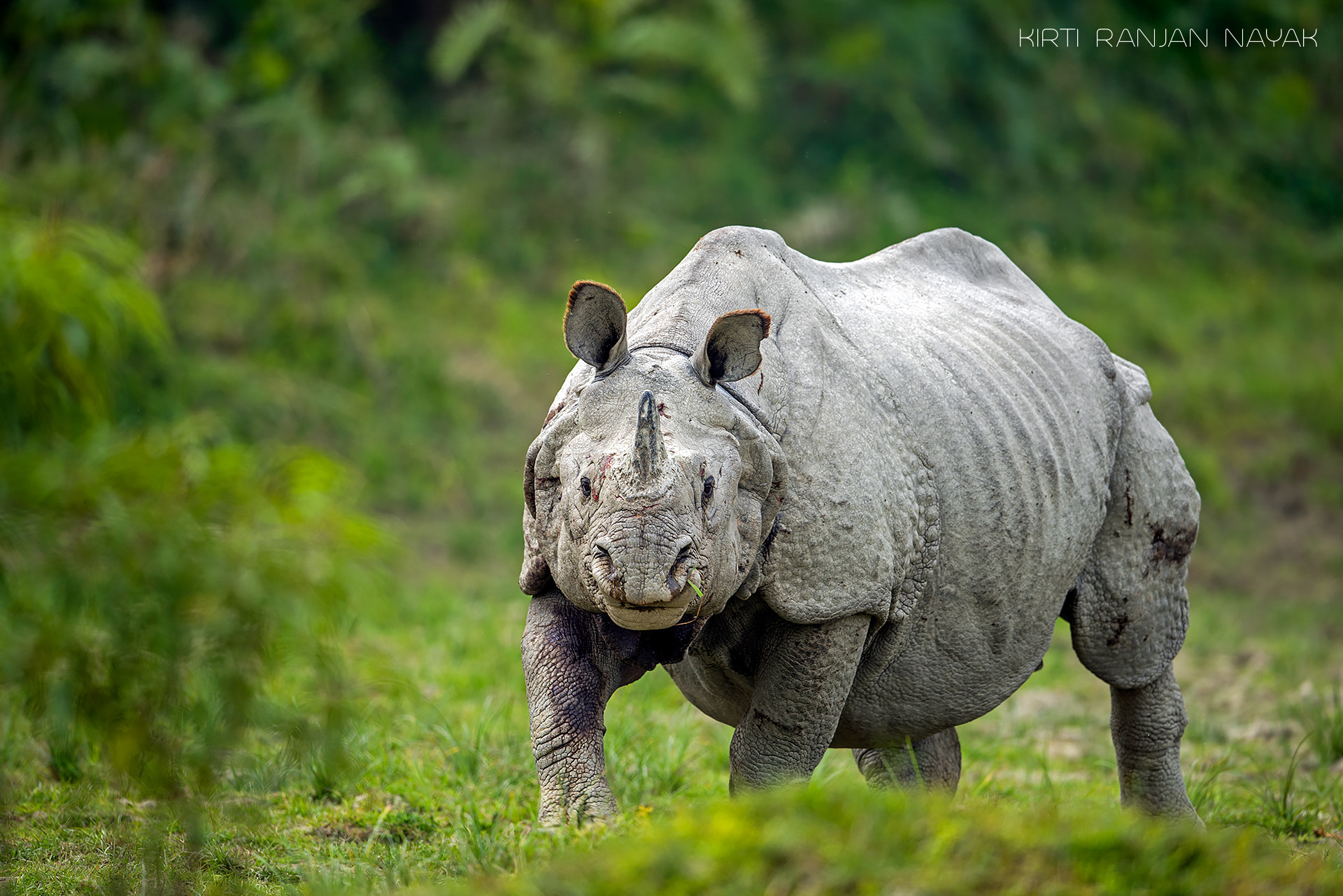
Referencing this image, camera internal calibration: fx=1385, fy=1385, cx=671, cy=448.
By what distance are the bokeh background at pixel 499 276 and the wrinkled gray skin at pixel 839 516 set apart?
1.79ft

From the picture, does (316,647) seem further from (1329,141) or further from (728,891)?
(1329,141)

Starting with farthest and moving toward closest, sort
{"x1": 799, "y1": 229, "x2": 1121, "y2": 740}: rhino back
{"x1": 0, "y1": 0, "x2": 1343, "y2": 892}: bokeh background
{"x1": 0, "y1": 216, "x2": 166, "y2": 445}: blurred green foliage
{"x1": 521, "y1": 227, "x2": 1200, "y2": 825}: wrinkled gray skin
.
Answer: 1. {"x1": 0, "y1": 0, "x2": 1343, "y2": 892}: bokeh background
2. {"x1": 799, "y1": 229, "x2": 1121, "y2": 740}: rhino back
3. {"x1": 0, "y1": 216, "x2": 166, "y2": 445}: blurred green foliage
4. {"x1": 521, "y1": 227, "x2": 1200, "y2": 825}: wrinkled gray skin

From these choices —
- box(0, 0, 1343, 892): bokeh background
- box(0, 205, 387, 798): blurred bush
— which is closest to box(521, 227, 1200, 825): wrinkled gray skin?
box(0, 0, 1343, 892): bokeh background

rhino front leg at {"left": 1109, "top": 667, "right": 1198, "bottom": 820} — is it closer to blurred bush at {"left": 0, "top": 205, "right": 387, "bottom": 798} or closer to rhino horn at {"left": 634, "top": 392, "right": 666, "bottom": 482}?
rhino horn at {"left": 634, "top": 392, "right": 666, "bottom": 482}

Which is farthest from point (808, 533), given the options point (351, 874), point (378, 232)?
point (378, 232)

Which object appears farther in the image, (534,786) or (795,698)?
(534,786)

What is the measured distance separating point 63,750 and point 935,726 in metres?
2.92

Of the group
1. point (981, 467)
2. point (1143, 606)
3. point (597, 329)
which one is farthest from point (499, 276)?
point (597, 329)

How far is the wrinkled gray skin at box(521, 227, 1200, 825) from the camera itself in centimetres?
333

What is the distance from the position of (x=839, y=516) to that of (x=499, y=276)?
321 inches

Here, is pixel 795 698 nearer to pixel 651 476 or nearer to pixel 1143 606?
pixel 651 476

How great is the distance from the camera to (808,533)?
141 inches

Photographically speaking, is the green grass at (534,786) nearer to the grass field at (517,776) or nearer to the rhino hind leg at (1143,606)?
the grass field at (517,776)

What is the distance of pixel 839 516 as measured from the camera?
11.9 ft
